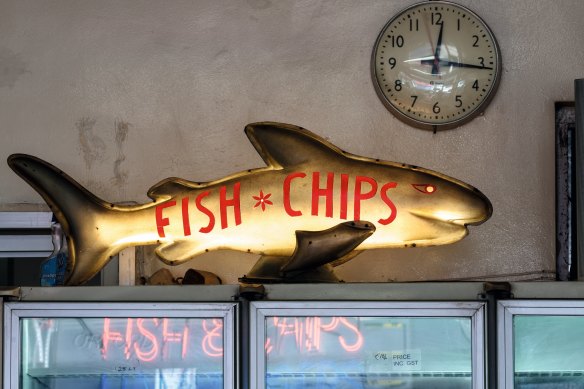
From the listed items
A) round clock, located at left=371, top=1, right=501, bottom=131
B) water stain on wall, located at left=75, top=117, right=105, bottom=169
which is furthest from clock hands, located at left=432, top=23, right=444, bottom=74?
water stain on wall, located at left=75, top=117, right=105, bottom=169

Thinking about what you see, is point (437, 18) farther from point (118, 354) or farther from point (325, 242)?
point (118, 354)

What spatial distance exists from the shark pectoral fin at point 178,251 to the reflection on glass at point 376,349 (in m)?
0.42

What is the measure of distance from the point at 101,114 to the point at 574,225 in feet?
6.01

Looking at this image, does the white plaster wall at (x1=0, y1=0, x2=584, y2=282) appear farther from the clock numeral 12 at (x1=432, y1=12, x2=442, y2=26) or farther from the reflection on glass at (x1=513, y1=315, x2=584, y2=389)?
the reflection on glass at (x1=513, y1=315, x2=584, y2=389)

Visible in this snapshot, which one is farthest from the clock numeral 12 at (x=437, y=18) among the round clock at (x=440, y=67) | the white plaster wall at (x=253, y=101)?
the white plaster wall at (x=253, y=101)

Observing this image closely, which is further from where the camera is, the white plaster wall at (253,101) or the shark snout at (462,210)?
the white plaster wall at (253,101)

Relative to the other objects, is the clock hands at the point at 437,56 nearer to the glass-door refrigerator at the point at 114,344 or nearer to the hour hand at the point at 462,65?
the hour hand at the point at 462,65

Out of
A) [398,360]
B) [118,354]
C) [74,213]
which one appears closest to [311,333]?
[398,360]

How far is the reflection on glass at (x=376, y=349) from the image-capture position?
8.90 ft

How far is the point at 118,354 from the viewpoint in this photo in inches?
109

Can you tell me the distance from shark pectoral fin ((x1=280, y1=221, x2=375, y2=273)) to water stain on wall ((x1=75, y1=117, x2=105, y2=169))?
1110 mm

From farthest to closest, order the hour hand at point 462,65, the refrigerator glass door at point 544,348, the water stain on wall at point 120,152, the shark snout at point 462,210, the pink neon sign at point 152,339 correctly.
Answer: the water stain on wall at point 120,152 → the hour hand at point 462,65 → the shark snout at point 462,210 → the pink neon sign at point 152,339 → the refrigerator glass door at point 544,348

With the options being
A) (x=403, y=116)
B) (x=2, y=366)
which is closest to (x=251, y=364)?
(x=2, y=366)

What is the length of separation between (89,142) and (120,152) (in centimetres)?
13
